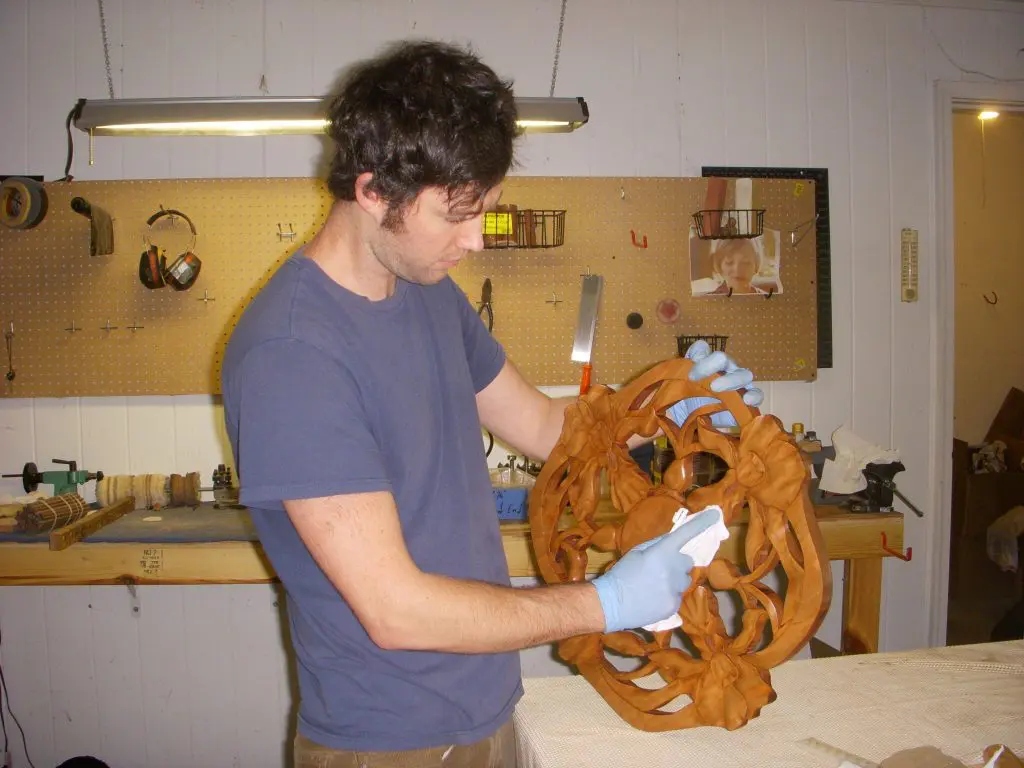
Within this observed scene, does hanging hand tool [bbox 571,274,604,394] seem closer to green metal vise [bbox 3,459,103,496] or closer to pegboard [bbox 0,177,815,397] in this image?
pegboard [bbox 0,177,815,397]

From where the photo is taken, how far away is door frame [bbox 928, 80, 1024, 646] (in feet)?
10.6

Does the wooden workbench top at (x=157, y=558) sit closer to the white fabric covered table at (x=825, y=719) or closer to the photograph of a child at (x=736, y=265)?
the white fabric covered table at (x=825, y=719)

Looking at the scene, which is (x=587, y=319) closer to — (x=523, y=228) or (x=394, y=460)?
(x=523, y=228)

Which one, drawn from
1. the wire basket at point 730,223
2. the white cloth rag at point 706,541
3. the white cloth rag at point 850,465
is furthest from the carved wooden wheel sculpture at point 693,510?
the wire basket at point 730,223


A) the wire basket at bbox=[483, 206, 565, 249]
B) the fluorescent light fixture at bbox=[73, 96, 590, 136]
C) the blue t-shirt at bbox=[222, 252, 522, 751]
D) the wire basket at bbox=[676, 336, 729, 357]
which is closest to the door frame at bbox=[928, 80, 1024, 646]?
the wire basket at bbox=[676, 336, 729, 357]

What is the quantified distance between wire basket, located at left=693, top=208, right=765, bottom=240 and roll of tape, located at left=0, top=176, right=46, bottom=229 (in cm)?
252

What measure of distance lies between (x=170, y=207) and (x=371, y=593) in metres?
Answer: 2.30

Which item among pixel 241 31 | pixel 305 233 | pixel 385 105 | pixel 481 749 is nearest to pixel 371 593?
pixel 481 749

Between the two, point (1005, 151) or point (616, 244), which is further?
point (1005, 151)

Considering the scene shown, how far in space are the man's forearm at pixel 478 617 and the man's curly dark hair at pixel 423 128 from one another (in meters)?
0.59

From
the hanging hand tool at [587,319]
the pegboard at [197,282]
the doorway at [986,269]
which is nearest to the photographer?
the hanging hand tool at [587,319]

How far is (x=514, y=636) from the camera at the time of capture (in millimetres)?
1189

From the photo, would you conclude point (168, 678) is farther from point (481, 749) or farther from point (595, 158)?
point (595, 158)

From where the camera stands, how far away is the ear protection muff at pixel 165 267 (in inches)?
→ 107
